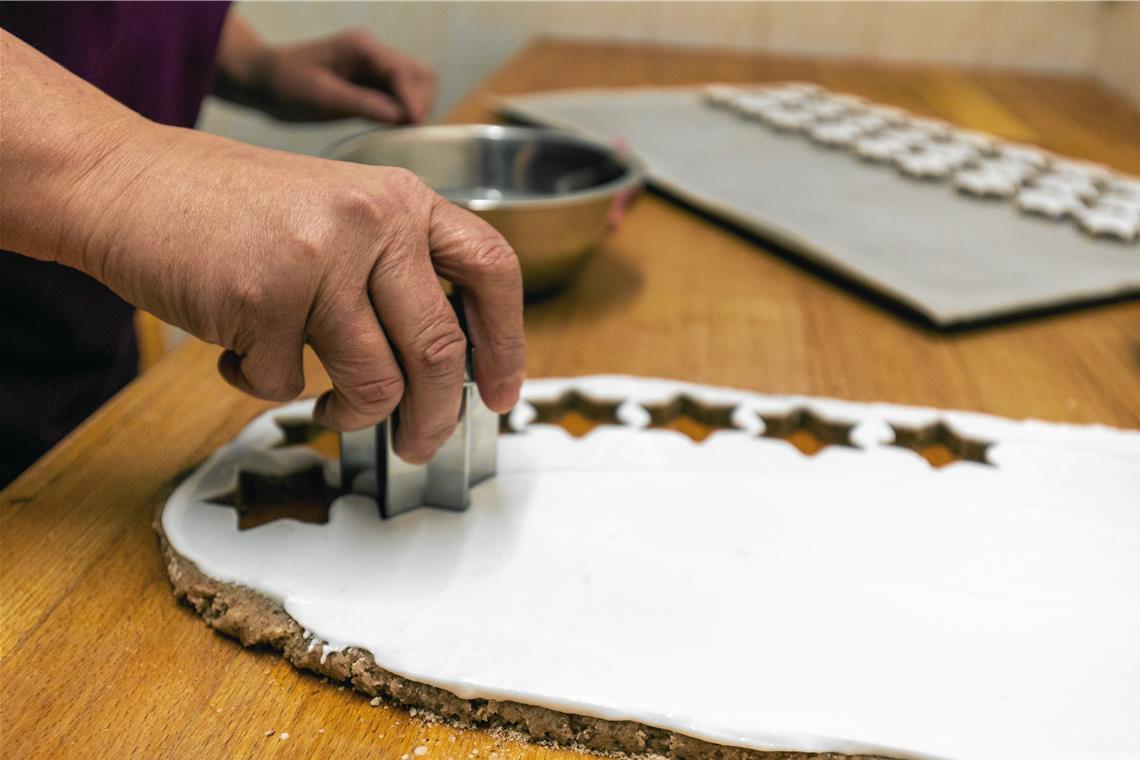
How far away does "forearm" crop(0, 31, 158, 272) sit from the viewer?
0.48 meters

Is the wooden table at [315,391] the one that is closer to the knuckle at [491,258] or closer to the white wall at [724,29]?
the knuckle at [491,258]

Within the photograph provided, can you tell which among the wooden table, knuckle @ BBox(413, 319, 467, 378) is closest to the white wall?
the wooden table

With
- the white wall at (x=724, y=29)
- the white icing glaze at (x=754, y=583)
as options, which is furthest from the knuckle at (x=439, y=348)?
the white wall at (x=724, y=29)

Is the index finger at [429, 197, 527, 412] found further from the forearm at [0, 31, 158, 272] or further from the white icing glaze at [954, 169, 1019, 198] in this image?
the white icing glaze at [954, 169, 1019, 198]

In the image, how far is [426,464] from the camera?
0.60 metres

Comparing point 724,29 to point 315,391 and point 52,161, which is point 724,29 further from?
point 52,161

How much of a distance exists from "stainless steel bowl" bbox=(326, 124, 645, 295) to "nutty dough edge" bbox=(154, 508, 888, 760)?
44 cm

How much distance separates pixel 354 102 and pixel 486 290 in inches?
29.5

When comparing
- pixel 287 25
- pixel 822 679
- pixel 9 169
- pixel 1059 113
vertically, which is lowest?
pixel 287 25

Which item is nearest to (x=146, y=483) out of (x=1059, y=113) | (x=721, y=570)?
(x=721, y=570)

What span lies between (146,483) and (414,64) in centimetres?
76

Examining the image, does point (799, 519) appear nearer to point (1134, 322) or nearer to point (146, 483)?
point (146, 483)

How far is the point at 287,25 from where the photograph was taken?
2.40 metres

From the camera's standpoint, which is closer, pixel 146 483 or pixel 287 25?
pixel 146 483
